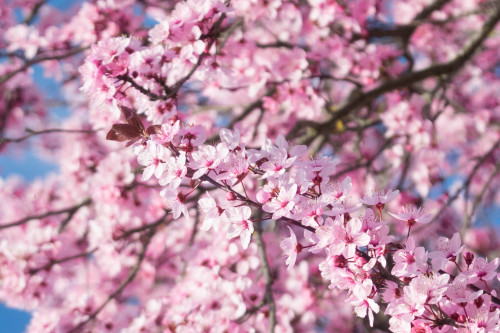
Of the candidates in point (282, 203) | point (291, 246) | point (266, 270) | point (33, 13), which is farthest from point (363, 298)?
point (33, 13)

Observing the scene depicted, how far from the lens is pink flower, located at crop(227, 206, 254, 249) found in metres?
1.67

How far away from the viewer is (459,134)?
6.35 meters

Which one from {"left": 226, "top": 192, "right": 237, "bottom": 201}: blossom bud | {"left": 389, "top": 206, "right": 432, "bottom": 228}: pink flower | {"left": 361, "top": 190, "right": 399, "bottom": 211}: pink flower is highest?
{"left": 361, "top": 190, "right": 399, "bottom": 211}: pink flower

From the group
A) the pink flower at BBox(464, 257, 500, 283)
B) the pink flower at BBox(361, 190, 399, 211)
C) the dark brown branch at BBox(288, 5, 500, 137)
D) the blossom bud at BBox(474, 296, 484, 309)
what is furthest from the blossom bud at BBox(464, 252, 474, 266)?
the dark brown branch at BBox(288, 5, 500, 137)

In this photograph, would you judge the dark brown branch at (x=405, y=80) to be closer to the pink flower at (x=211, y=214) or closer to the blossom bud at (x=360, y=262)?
the pink flower at (x=211, y=214)

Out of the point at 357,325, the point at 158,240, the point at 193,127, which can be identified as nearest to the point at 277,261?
the point at 357,325

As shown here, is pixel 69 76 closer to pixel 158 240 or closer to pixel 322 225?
pixel 158 240

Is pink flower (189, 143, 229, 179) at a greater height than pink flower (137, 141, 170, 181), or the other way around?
pink flower (189, 143, 229, 179)

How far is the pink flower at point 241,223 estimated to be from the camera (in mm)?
1671

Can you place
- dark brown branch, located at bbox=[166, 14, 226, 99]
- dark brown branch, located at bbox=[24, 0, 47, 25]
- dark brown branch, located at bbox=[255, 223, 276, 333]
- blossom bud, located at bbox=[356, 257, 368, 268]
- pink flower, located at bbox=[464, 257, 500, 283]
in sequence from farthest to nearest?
dark brown branch, located at bbox=[24, 0, 47, 25], dark brown branch, located at bbox=[255, 223, 276, 333], dark brown branch, located at bbox=[166, 14, 226, 99], pink flower, located at bbox=[464, 257, 500, 283], blossom bud, located at bbox=[356, 257, 368, 268]

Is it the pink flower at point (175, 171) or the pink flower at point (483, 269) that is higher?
the pink flower at point (175, 171)

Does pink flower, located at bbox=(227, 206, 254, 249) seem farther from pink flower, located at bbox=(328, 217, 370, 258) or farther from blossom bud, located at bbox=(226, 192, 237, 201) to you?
pink flower, located at bbox=(328, 217, 370, 258)

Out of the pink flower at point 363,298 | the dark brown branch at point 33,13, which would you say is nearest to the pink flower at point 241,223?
the pink flower at point 363,298

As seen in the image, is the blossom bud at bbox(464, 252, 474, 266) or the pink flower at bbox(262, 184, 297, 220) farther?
the blossom bud at bbox(464, 252, 474, 266)
